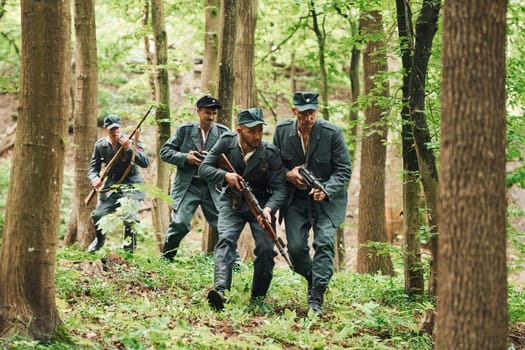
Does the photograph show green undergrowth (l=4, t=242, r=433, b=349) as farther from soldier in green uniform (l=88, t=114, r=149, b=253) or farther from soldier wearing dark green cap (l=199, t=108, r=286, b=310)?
soldier in green uniform (l=88, t=114, r=149, b=253)

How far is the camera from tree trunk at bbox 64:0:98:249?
1134cm

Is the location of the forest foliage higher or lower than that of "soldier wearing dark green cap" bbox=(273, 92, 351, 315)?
lower

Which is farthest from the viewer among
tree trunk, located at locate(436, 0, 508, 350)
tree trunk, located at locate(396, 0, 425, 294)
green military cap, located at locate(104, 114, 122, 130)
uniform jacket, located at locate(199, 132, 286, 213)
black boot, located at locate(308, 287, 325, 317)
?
green military cap, located at locate(104, 114, 122, 130)

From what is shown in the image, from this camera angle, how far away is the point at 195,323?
655 centimetres

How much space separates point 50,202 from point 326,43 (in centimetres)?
1500

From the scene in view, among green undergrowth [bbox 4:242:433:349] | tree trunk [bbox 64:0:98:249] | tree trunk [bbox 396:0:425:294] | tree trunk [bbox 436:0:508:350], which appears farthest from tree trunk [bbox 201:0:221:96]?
tree trunk [bbox 436:0:508:350]

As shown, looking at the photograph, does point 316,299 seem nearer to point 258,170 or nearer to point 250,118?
point 258,170

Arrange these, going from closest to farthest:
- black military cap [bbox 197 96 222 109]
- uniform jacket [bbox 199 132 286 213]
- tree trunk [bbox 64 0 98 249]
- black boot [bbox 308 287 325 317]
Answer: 1. black boot [bbox 308 287 325 317]
2. uniform jacket [bbox 199 132 286 213]
3. black military cap [bbox 197 96 222 109]
4. tree trunk [bbox 64 0 98 249]

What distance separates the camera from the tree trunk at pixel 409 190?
8406mm

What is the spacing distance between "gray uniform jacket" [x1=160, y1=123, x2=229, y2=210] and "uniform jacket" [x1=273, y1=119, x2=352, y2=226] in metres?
2.36

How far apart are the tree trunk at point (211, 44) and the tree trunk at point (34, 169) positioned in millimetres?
Answer: 8218

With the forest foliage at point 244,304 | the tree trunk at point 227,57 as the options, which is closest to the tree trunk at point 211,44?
the forest foliage at point 244,304

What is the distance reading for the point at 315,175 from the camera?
7652mm

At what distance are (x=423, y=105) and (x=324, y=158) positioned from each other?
1.38m
